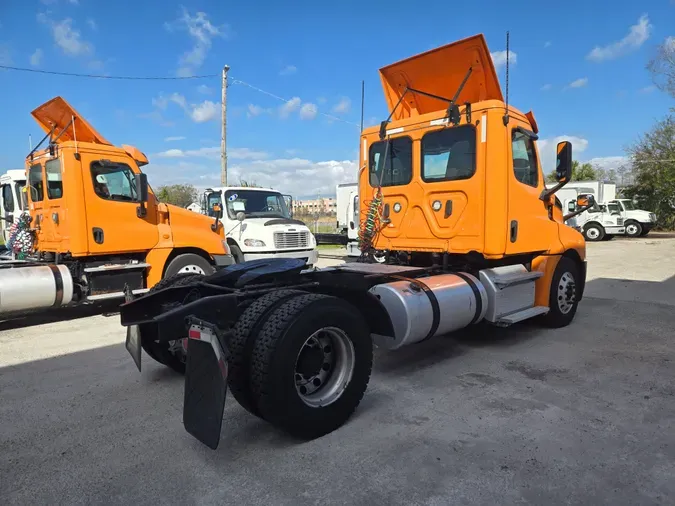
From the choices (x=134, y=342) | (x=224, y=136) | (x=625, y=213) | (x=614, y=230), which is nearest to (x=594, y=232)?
(x=614, y=230)

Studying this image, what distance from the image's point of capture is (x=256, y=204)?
38.6 feet

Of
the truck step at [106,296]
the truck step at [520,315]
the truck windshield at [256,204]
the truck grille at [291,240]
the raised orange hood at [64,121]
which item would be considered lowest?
the truck step at [520,315]

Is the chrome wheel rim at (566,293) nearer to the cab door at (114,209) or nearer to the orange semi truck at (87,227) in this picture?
the orange semi truck at (87,227)

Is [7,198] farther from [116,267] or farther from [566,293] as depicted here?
[566,293]

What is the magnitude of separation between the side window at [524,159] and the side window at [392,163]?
4.01ft

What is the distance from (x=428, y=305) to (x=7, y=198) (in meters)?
11.6

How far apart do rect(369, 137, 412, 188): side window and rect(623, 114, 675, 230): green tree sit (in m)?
33.7

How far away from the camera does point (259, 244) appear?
10.7 metres

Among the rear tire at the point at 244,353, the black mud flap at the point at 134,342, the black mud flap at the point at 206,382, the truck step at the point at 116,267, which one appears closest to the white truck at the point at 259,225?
the truck step at the point at 116,267

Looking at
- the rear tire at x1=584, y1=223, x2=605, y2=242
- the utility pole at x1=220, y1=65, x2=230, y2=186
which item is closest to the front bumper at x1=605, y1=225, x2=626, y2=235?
the rear tire at x1=584, y1=223, x2=605, y2=242

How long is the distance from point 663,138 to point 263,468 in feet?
129

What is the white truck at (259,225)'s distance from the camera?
10.8 meters

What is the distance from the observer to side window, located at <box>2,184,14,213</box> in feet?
37.7

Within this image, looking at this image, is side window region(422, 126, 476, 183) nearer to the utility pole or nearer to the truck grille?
the truck grille
